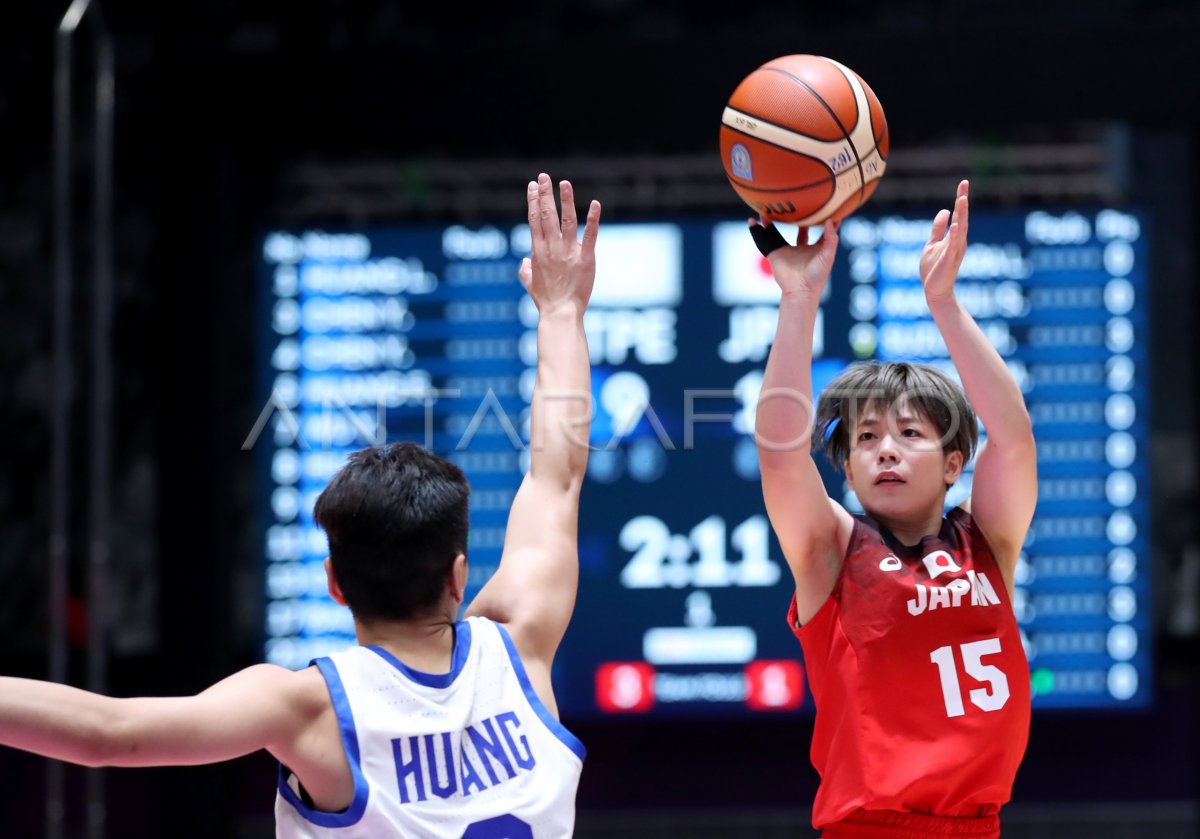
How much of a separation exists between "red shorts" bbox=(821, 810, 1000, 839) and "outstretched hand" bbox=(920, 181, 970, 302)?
0.83 metres

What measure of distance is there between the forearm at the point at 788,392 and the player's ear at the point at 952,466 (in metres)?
0.27

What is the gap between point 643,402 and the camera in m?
5.22

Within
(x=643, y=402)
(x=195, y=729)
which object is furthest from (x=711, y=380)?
(x=195, y=729)

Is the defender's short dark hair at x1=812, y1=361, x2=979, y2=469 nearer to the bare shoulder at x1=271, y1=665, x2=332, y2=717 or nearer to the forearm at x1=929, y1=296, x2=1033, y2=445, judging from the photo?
the forearm at x1=929, y1=296, x2=1033, y2=445

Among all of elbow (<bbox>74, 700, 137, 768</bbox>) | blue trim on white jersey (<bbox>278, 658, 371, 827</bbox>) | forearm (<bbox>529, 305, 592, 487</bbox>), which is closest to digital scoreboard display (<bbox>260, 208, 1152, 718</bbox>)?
forearm (<bbox>529, 305, 592, 487</bbox>)

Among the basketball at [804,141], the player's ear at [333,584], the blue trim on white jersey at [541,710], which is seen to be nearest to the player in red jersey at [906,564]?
the basketball at [804,141]

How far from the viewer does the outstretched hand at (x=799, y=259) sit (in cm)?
241

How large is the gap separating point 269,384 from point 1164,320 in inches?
137

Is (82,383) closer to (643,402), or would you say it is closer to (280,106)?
(280,106)

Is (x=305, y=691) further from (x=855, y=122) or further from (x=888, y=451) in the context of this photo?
(x=855, y=122)

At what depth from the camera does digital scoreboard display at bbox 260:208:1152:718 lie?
16.9ft

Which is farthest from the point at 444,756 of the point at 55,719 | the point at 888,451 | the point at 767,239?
the point at 767,239

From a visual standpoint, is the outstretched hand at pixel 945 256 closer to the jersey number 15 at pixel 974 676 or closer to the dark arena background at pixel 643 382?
the jersey number 15 at pixel 974 676

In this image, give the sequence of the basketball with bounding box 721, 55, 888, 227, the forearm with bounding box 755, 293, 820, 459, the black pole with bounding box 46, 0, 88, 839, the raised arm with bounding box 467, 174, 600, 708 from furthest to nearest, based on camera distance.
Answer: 1. the black pole with bounding box 46, 0, 88, 839
2. the basketball with bounding box 721, 55, 888, 227
3. the forearm with bounding box 755, 293, 820, 459
4. the raised arm with bounding box 467, 174, 600, 708
